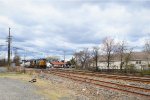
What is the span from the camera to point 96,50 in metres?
114

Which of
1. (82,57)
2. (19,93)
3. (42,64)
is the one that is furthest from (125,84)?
(82,57)

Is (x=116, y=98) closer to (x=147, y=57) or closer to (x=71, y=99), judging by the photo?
(x=71, y=99)

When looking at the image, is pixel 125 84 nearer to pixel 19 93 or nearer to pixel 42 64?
pixel 19 93

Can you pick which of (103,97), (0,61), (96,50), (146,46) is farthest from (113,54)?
(103,97)

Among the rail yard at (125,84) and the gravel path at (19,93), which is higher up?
the rail yard at (125,84)

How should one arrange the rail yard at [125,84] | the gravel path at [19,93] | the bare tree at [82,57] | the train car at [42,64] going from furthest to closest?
the bare tree at [82,57]
the train car at [42,64]
the rail yard at [125,84]
the gravel path at [19,93]

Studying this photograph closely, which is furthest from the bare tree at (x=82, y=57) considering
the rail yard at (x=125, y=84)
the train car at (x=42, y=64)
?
the rail yard at (x=125, y=84)

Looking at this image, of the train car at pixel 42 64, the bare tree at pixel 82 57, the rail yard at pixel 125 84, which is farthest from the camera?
the bare tree at pixel 82 57

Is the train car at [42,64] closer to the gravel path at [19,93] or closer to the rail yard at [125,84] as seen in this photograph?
the rail yard at [125,84]

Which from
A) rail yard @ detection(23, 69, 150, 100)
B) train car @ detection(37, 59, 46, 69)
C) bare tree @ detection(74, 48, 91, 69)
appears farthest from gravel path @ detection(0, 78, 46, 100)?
Result: bare tree @ detection(74, 48, 91, 69)

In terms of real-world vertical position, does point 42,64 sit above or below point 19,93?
above

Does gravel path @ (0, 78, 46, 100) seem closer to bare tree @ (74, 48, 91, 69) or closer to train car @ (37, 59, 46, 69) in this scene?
train car @ (37, 59, 46, 69)

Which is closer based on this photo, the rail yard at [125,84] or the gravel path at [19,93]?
the gravel path at [19,93]

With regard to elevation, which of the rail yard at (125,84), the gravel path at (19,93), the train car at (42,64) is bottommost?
the gravel path at (19,93)
